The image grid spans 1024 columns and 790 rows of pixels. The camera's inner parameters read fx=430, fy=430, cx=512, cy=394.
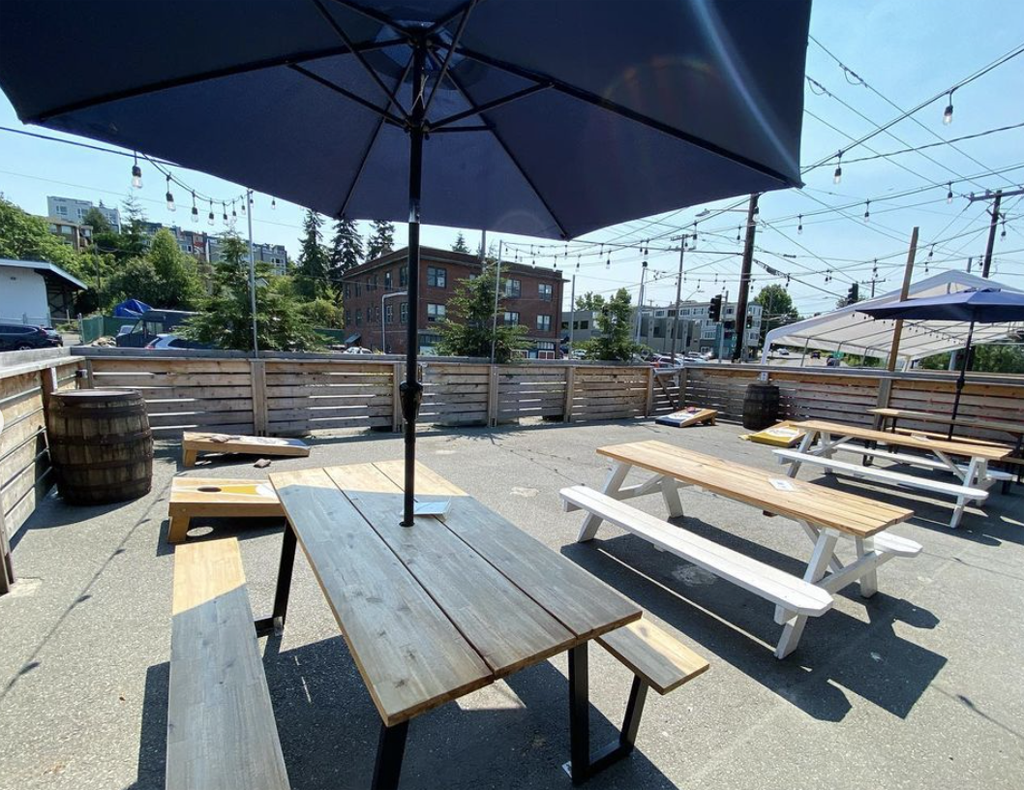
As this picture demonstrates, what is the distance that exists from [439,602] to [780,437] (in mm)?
7404

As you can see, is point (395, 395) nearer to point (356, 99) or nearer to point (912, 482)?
point (356, 99)

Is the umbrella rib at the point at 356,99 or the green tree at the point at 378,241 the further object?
the green tree at the point at 378,241

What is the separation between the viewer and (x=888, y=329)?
1172cm

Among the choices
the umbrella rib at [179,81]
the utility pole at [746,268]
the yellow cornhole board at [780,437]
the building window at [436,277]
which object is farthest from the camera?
the building window at [436,277]

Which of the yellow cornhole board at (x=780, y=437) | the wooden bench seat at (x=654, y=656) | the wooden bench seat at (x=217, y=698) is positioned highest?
the wooden bench seat at (x=217, y=698)

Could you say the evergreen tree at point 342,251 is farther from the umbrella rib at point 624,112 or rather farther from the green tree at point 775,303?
the green tree at point 775,303

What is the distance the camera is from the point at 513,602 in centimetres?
122

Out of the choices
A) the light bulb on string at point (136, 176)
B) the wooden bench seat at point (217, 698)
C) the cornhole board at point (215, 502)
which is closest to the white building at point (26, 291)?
the light bulb on string at point (136, 176)

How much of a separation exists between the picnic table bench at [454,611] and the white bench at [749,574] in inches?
27.7

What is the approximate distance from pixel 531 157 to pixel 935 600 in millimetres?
3664

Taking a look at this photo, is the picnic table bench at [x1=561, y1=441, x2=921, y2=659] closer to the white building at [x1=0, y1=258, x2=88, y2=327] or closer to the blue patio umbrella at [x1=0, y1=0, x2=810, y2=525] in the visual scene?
the blue patio umbrella at [x1=0, y1=0, x2=810, y2=525]

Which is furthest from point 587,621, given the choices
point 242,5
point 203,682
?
point 242,5

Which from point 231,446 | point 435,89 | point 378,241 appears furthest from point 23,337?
point 378,241

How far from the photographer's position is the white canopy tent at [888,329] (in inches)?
311
